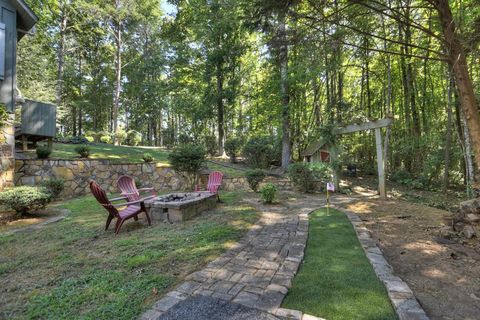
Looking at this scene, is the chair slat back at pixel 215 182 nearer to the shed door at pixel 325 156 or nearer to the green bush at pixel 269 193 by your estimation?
the green bush at pixel 269 193

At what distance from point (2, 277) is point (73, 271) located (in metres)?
0.72

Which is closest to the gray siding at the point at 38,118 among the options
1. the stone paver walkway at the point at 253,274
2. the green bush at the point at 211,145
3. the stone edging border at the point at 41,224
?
the stone edging border at the point at 41,224

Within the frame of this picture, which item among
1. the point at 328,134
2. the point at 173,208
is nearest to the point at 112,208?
the point at 173,208

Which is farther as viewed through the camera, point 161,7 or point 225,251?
point 161,7

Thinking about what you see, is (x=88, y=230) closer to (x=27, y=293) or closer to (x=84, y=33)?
(x=27, y=293)

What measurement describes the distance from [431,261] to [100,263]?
3833mm

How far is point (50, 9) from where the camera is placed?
11.0 meters

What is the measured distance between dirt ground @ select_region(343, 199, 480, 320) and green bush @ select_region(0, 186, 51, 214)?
6362 millimetres

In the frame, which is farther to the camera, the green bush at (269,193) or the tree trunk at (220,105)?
the tree trunk at (220,105)

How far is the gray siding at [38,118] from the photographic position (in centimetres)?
757

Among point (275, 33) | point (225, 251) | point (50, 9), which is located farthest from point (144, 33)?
point (225, 251)

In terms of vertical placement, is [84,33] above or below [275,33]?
above

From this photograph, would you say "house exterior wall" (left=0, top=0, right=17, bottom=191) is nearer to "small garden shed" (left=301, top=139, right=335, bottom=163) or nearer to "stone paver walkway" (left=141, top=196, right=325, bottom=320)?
"stone paver walkway" (left=141, top=196, right=325, bottom=320)

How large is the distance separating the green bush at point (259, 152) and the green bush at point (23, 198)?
316 inches
